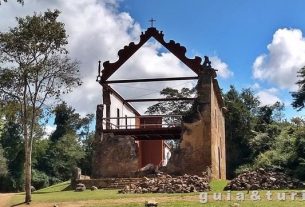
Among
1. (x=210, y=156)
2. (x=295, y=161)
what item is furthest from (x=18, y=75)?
(x=295, y=161)

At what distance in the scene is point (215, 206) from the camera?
50.1ft

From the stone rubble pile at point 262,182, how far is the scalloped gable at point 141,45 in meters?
11.3

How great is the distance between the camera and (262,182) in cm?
2219

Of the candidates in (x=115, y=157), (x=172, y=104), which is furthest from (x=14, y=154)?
(x=115, y=157)

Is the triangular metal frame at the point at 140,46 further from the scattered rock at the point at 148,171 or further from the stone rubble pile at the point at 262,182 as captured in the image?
the stone rubble pile at the point at 262,182

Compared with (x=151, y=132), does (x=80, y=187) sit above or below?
below

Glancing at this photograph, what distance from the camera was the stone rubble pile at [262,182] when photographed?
21.9m

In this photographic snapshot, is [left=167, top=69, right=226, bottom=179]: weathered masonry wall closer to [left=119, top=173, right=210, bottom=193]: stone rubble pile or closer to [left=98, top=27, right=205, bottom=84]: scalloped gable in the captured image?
[left=98, top=27, right=205, bottom=84]: scalloped gable

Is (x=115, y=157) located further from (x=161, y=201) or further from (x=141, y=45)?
(x=161, y=201)

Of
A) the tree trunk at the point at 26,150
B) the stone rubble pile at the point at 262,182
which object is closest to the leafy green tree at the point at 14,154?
the tree trunk at the point at 26,150

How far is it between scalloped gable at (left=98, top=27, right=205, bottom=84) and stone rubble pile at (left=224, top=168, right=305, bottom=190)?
11.3 meters

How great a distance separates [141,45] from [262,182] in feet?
50.2

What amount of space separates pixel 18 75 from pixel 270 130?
1381 inches

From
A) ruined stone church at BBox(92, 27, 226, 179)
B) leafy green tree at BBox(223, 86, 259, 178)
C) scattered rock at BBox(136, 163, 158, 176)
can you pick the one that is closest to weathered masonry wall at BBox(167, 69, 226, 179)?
ruined stone church at BBox(92, 27, 226, 179)
